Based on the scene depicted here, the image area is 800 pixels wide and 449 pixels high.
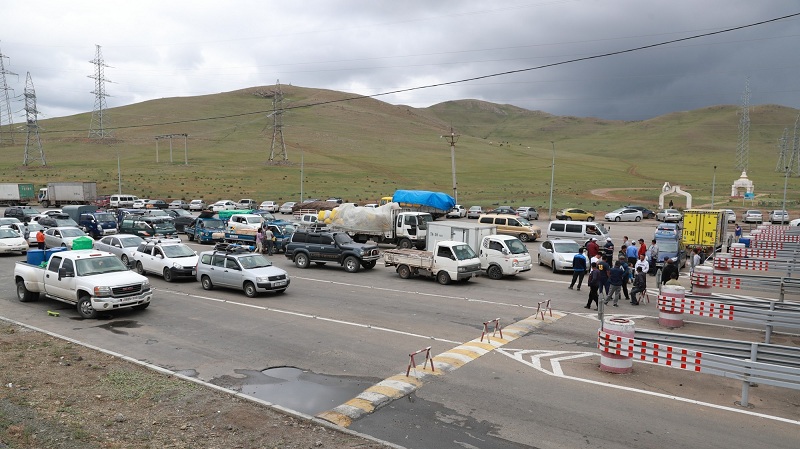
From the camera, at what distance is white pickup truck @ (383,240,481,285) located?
859 inches

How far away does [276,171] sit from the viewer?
104 m

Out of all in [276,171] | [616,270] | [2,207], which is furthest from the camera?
[276,171]

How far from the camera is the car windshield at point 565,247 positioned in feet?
84.6

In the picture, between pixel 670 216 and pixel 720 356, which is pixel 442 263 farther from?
pixel 670 216

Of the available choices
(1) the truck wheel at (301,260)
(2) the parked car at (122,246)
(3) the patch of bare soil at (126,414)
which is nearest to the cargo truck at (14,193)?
(2) the parked car at (122,246)

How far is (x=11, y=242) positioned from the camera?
1124 inches

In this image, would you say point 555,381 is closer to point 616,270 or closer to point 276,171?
point 616,270

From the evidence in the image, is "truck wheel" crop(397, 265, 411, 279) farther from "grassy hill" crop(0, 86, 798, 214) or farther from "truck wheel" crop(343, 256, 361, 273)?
"grassy hill" crop(0, 86, 798, 214)

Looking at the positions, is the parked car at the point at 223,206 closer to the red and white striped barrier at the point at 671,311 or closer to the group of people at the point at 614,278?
the group of people at the point at 614,278

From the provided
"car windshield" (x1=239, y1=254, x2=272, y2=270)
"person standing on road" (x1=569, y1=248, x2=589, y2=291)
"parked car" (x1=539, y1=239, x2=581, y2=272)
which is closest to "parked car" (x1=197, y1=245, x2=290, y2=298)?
"car windshield" (x1=239, y1=254, x2=272, y2=270)

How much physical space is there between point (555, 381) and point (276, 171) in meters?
97.3

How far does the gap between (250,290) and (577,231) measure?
817 inches

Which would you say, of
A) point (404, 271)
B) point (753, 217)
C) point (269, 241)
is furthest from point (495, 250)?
point (753, 217)

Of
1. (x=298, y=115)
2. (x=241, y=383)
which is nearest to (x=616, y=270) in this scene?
(x=241, y=383)
